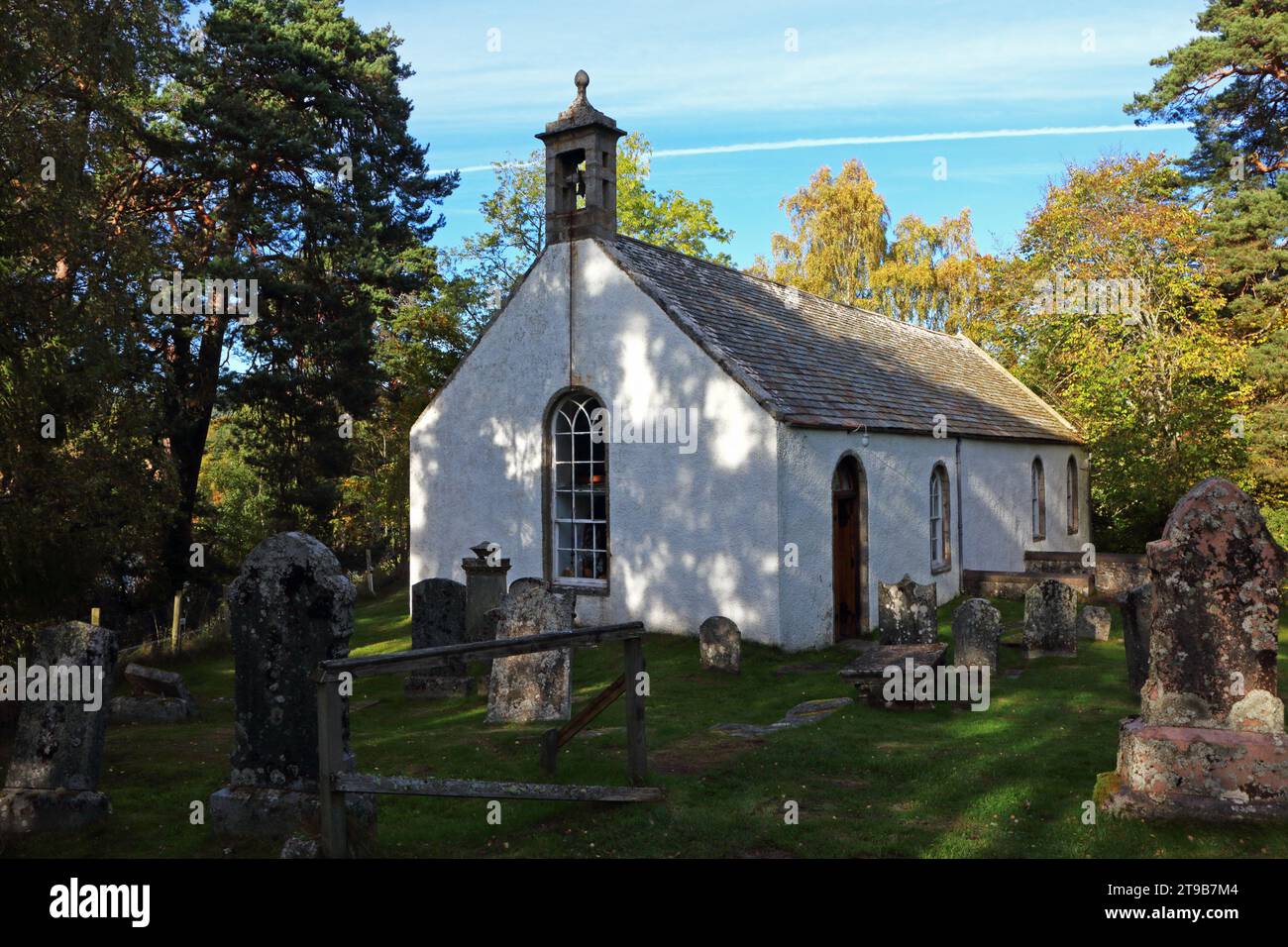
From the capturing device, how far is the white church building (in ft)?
51.6

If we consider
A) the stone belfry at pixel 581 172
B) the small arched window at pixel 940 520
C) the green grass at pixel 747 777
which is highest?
the stone belfry at pixel 581 172

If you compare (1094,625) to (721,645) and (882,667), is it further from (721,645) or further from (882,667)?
(721,645)

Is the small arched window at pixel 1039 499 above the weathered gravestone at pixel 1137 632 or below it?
above

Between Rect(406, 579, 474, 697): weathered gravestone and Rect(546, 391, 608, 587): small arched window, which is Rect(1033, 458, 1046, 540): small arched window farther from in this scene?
Rect(406, 579, 474, 697): weathered gravestone

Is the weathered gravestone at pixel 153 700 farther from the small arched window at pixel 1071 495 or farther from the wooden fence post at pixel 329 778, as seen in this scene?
the small arched window at pixel 1071 495

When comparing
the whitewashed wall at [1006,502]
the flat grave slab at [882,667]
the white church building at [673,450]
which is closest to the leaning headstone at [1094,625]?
the white church building at [673,450]

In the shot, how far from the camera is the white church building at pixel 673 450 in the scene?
→ 15.7 m

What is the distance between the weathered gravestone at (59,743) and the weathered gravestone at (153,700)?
4604mm

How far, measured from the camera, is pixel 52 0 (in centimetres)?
1292

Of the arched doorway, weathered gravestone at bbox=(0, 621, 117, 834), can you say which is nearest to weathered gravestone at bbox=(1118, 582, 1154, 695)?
the arched doorway

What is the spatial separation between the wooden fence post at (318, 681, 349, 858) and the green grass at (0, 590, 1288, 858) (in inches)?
27.7

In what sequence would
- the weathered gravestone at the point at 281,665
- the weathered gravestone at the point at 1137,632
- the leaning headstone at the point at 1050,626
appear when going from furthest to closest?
1. the leaning headstone at the point at 1050,626
2. the weathered gravestone at the point at 1137,632
3. the weathered gravestone at the point at 281,665

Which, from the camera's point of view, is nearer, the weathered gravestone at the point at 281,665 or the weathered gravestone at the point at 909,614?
the weathered gravestone at the point at 281,665
